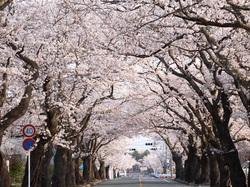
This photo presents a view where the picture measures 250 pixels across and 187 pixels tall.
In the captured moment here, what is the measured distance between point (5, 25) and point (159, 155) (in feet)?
376

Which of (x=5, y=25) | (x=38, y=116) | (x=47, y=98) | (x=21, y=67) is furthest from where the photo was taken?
(x=38, y=116)

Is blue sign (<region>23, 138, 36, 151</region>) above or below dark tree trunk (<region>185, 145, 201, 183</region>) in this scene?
below

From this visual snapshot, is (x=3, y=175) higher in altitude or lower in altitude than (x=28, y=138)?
lower

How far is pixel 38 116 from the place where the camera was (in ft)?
81.7

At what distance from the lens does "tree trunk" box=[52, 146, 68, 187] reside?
2789 centimetres

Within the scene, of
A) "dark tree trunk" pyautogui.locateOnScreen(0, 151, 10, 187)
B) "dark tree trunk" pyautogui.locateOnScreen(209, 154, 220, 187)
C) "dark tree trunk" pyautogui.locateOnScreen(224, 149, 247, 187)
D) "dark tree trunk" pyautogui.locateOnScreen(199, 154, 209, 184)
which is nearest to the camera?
"dark tree trunk" pyautogui.locateOnScreen(0, 151, 10, 187)

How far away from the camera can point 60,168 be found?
28.1m

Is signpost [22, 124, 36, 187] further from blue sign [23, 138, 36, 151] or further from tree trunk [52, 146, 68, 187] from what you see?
tree trunk [52, 146, 68, 187]

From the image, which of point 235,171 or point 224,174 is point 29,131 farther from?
point 224,174


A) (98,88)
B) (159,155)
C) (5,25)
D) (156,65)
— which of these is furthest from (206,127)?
(159,155)

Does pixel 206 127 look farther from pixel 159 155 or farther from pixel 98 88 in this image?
pixel 159 155

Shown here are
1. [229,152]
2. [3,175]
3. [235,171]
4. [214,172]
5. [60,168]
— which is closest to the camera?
[3,175]

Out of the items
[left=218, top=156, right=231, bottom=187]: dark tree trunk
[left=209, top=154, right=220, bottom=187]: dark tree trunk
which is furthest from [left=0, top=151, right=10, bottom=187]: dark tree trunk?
[left=209, top=154, right=220, bottom=187]: dark tree trunk

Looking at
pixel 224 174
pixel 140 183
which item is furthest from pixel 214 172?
pixel 140 183
